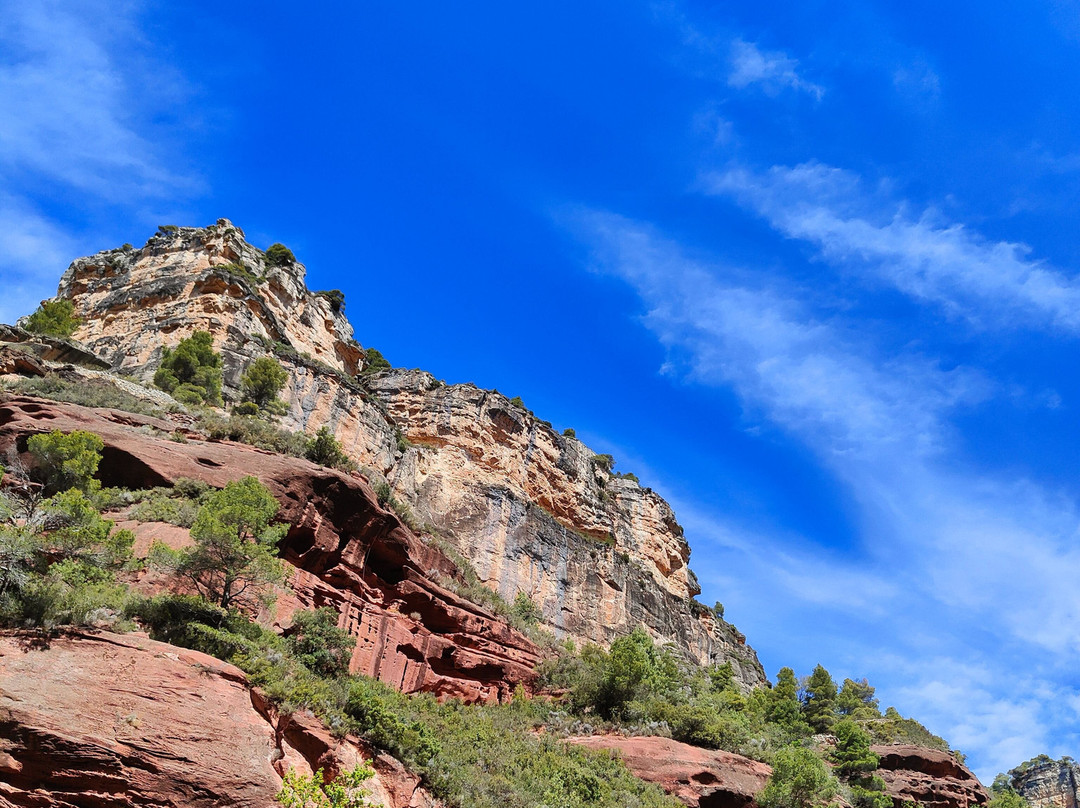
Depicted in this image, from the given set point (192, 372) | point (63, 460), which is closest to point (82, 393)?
point (63, 460)

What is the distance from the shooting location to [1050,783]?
73562mm

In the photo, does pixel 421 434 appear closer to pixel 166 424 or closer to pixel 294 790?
pixel 166 424

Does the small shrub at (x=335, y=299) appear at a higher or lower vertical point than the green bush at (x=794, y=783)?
higher

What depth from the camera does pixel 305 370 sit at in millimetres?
44781

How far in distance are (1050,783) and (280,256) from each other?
295ft

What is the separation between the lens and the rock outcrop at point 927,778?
34781mm

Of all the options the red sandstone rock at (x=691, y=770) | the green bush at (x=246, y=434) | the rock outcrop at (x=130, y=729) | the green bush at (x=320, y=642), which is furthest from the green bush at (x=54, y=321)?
the red sandstone rock at (x=691, y=770)

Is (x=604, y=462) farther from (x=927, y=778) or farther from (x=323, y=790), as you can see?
(x=323, y=790)

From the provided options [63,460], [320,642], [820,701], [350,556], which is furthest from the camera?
[820,701]

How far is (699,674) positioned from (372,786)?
37792 millimetres

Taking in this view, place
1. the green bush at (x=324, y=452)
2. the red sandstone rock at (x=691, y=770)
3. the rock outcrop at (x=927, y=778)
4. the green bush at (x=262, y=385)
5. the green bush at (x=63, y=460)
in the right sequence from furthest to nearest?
the green bush at (x=262, y=385) → the rock outcrop at (x=927, y=778) → the green bush at (x=324, y=452) → the red sandstone rock at (x=691, y=770) → the green bush at (x=63, y=460)

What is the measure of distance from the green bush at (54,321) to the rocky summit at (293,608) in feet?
0.77

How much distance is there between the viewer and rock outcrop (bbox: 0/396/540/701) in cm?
2112

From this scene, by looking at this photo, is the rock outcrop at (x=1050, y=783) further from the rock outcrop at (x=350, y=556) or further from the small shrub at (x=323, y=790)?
the small shrub at (x=323, y=790)
